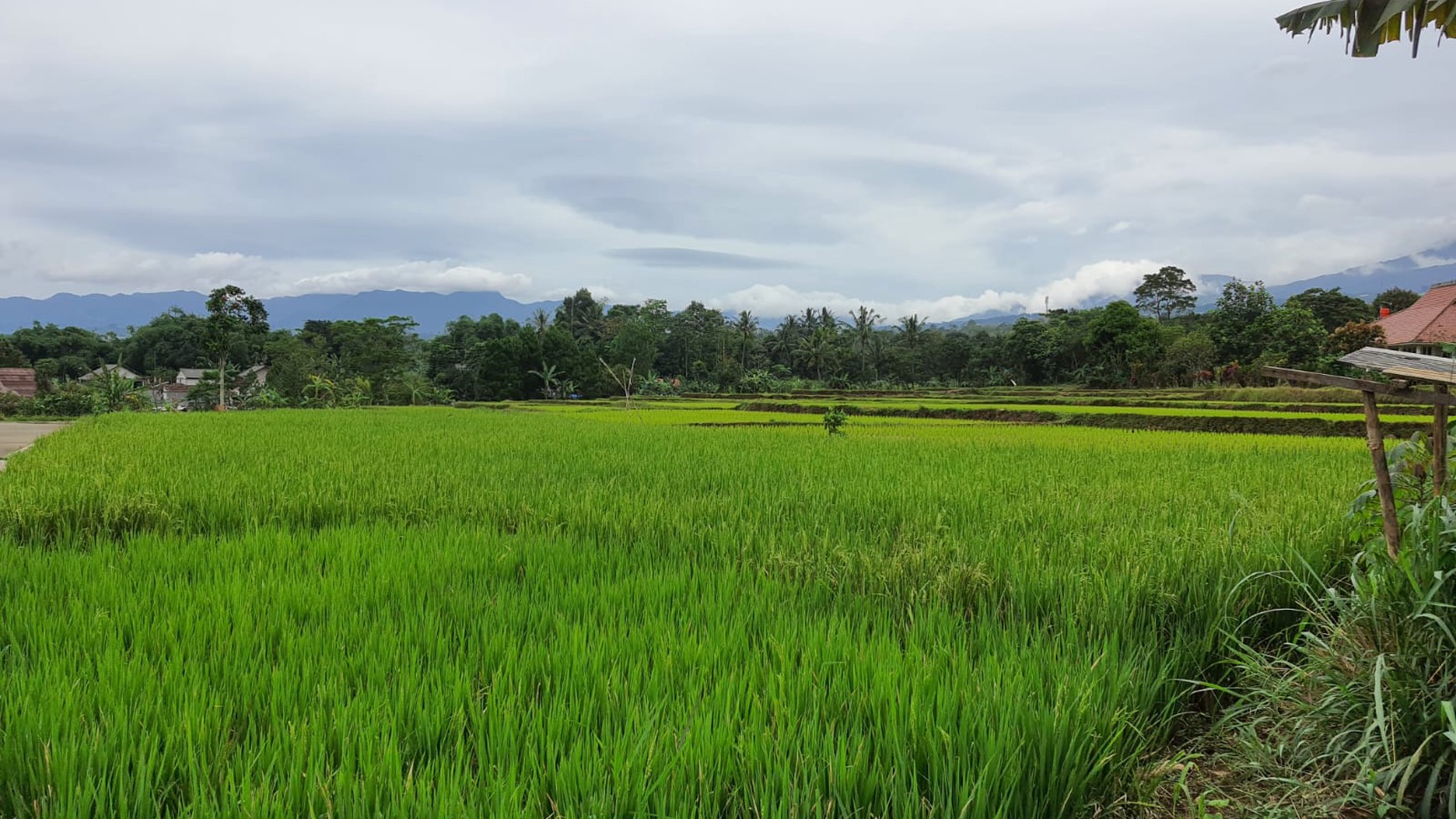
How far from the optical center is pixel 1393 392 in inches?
86.0

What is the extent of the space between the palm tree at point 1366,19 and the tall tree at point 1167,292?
212 ft

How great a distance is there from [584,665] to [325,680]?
0.66 metres

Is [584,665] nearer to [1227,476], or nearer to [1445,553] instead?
[1445,553]

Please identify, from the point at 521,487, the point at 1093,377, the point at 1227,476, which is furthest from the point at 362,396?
the point at 1093,377

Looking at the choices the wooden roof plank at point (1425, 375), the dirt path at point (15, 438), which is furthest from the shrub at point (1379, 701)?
the dirt path at point (15, 438)

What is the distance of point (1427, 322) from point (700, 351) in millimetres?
42139

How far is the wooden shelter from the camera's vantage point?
213cm

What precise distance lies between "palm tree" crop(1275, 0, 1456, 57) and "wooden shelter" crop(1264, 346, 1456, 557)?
2.96 metres

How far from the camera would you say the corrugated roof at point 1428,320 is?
2719 cm

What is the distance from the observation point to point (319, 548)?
3510mm

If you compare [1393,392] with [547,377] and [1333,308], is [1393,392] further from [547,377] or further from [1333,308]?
[1333,308]

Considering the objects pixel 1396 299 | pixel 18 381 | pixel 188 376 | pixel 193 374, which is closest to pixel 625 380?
pixel 18 381

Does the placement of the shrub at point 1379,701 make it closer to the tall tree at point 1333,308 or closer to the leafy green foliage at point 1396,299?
the tall tree at point 1333,308

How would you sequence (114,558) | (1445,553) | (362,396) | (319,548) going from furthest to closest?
(362,396), (319,548), (114,558), (1445,553)
